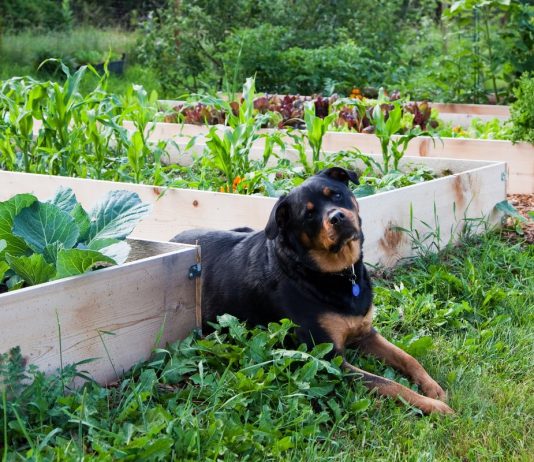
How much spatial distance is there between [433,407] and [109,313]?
1228 mm

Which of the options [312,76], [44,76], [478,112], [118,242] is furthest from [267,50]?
[118,242]

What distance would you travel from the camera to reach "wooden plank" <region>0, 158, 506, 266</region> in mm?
4629

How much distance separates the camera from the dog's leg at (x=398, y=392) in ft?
10.2

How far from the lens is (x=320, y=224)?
135 inches

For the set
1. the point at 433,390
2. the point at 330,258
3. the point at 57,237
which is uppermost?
the point at 57,237

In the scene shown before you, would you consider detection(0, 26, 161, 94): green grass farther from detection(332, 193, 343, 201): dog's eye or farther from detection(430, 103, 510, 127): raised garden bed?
detection(332, 193, 343, 201): dog's eye

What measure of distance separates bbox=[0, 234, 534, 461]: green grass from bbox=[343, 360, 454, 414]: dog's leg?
0.04 meters

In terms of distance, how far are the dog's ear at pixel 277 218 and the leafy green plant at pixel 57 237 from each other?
500 mm

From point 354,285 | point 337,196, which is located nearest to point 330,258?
→ point 354,285

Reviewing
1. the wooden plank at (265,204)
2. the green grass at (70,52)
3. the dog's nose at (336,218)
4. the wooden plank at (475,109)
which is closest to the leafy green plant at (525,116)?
the wooden plank at (265,204)

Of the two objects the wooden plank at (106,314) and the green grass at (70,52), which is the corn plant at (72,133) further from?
the green grass at (70,52)

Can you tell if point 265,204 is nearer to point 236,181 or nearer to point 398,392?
point 236,181

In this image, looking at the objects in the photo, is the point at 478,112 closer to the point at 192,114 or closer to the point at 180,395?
the point at 192,114

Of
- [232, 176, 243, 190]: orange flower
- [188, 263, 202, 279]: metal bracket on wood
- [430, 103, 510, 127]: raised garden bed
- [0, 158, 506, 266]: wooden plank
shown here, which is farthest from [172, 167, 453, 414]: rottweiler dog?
[430, 103, 510, 127]: raised garden bed
